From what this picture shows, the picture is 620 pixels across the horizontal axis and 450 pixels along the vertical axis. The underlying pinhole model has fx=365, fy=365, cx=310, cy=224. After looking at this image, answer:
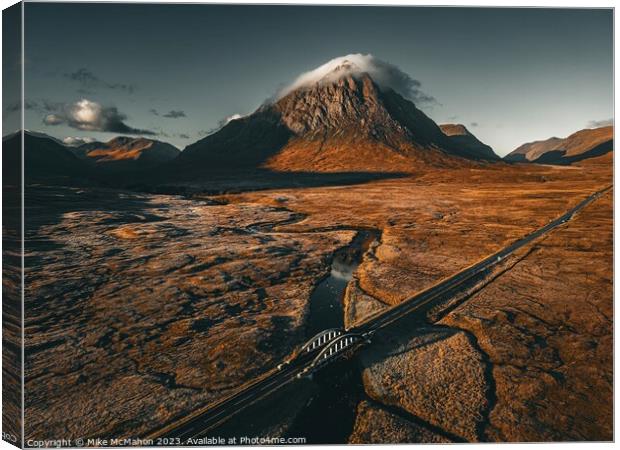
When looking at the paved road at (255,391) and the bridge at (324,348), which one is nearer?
the paved road at (255,391)

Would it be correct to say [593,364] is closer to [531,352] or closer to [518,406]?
[531,352]

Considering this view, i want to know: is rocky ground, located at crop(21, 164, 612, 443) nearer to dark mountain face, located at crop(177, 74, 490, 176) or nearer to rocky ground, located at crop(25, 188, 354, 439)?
rocky ground, located at crop(25, 188, 354, 439)

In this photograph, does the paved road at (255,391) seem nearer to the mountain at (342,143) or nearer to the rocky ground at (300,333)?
the rocky ground at (300,333)

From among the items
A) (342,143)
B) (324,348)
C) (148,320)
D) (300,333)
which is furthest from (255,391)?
(342,143)

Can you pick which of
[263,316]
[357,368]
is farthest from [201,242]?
[357,368]

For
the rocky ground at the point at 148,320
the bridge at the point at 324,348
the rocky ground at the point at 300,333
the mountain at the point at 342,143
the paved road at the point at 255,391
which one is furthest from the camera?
the mountain at the point at 342,143

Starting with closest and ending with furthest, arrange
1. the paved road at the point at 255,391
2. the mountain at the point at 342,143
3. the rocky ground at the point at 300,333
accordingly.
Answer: the paved road at the point at 255,391 < the rocky ground at the point at 300,333 < the mountain at the point at 342,143

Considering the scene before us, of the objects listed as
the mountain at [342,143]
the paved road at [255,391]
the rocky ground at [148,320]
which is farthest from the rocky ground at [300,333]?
the mountain at [342,143]

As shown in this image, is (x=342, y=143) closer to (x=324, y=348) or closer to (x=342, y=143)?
(x=342, y=143)
